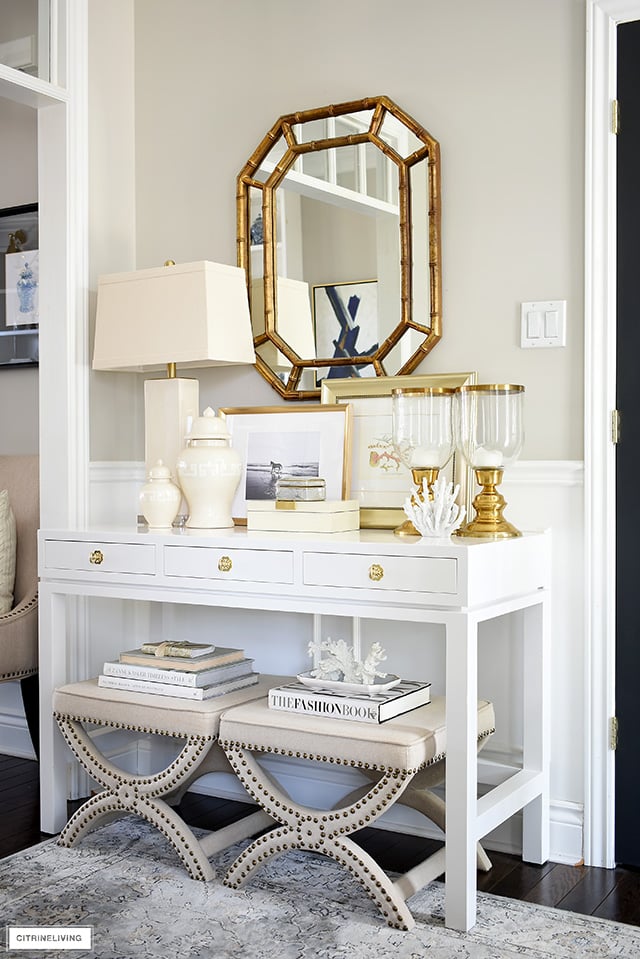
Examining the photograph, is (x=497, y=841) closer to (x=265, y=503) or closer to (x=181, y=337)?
(x=265, y=503)

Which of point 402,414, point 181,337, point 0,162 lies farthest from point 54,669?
point 0,162

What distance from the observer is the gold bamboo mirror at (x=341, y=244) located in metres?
2.76

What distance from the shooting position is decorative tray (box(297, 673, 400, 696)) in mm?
2357

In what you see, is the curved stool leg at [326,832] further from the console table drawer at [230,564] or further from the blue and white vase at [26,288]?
the blue and white vase at [26,288]

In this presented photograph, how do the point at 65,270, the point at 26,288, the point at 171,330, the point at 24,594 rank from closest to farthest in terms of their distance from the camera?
the point at 171,330, the point at 65,270, the point at 24,594, the point at 26,288

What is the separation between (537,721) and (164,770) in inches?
36.5

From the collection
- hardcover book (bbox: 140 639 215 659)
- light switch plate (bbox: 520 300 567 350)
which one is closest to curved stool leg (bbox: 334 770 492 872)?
hardcover book (bbox: 140 639 215 659)

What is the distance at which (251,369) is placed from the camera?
122 inches

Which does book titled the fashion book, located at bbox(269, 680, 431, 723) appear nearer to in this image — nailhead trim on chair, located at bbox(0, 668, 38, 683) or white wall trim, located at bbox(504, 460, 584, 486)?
white wall trim, located at bbox(504, 460, 584, 486)

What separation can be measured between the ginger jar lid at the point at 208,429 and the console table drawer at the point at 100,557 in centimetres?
33

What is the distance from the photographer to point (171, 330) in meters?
2.80

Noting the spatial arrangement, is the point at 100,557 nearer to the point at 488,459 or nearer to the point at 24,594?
the point at 24,594

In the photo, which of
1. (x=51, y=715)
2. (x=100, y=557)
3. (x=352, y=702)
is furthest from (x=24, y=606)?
(x=352, y=702)

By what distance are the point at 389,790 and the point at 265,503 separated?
0.77 m
